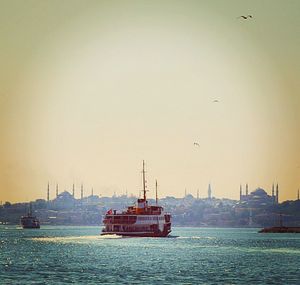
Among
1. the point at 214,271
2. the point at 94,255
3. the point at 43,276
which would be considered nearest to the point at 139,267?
the point at 214,271

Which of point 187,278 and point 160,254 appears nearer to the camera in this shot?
point 187,278

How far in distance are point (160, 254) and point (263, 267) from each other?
30574 mm

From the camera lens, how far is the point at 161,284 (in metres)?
86.3

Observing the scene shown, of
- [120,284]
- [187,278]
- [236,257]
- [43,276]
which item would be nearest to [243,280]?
[187,278]

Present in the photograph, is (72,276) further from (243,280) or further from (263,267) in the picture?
(263,267)

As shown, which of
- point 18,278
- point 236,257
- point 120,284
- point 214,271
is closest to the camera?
point 120,284

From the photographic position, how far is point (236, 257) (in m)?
136

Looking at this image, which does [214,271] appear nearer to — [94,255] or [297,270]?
[297,270]

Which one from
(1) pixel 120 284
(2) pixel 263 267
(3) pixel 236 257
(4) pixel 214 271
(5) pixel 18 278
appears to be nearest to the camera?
(1) pixel 120 284

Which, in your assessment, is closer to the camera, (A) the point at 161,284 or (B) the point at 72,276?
(A) the point at 161,284

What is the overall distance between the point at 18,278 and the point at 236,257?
52.6 meters

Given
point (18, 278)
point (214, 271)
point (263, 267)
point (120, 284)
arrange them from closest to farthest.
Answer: point (120, 284), point (18, 278), point (214, 271), point (263, 267)

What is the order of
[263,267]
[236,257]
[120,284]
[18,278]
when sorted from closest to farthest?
[120,284] < [18,278] < [263,267] < [236,257]

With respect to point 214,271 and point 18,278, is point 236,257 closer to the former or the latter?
point 214,271
